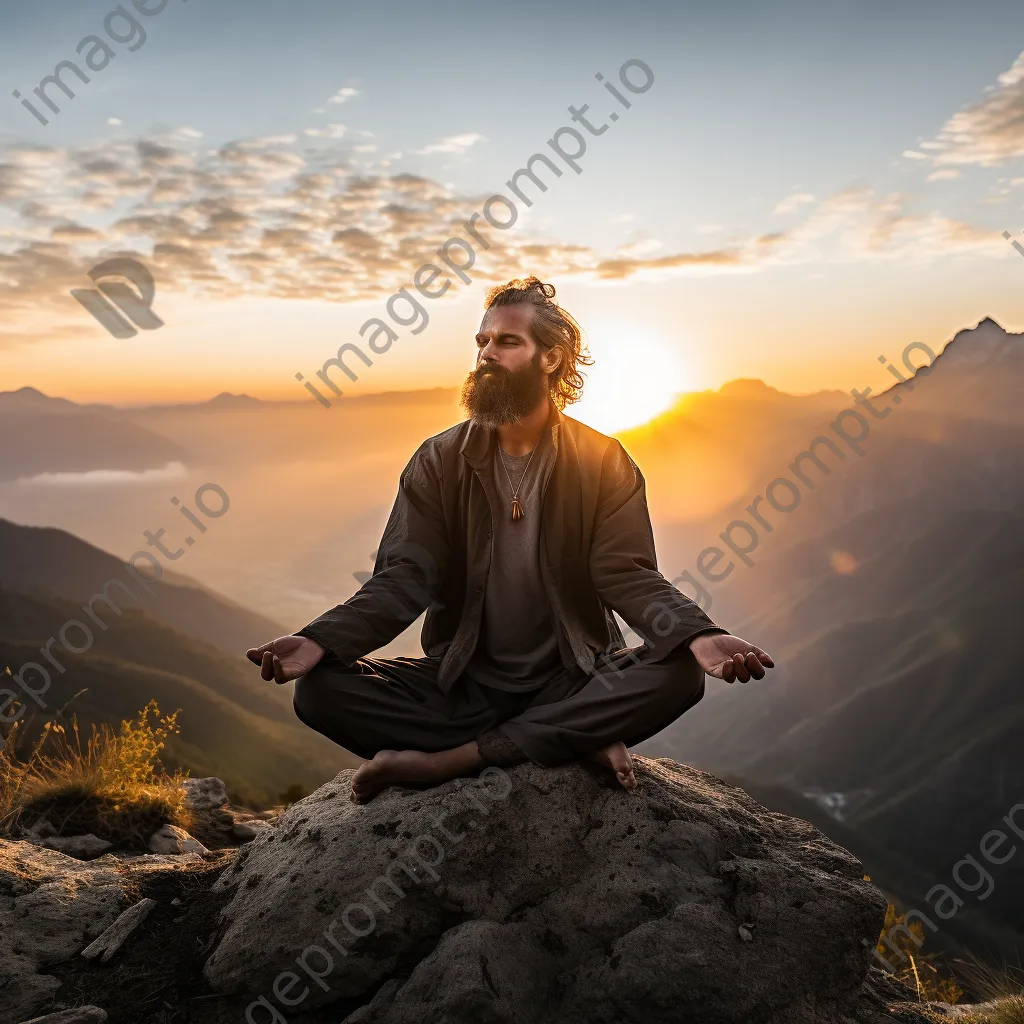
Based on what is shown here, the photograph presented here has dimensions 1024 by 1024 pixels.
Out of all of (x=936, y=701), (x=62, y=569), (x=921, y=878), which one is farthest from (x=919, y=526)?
(x=62, y=569)

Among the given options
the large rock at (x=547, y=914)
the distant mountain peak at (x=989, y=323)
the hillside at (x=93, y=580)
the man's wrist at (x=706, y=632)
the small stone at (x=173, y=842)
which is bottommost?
the hillside at (x=93, y=580)

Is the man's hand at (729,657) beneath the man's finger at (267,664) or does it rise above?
Result: above

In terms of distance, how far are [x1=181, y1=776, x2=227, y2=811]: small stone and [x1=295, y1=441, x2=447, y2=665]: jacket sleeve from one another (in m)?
4.00

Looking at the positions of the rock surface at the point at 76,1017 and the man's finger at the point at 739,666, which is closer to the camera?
the rock surface at the point at 76,1017

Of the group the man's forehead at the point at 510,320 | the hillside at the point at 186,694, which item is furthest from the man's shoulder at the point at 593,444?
the hillside at the point at 186,694

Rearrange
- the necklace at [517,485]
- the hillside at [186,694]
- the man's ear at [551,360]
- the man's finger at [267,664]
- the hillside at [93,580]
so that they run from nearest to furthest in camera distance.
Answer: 1. the man's finger at [267,664]
2. the necklace at [517,485]
3. the man's ear at [551,360]
4. the hillside at [186,694]
5. the hillside at [93,580]

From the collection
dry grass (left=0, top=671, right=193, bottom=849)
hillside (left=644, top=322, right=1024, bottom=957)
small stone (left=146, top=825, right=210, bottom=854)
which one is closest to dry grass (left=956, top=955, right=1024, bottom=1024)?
small stone (left=146, top=825, right=210, bottom=854)

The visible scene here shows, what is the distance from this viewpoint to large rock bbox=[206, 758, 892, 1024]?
373 centimetres

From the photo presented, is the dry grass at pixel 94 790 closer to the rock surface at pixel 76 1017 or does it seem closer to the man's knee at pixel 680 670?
the rock surface at pixel 76 1017

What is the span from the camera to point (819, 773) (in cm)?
10825

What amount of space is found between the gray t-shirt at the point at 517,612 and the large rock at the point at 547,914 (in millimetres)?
582

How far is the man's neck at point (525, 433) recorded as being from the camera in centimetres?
515

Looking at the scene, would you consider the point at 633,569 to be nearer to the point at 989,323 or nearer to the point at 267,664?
the point at 267,664

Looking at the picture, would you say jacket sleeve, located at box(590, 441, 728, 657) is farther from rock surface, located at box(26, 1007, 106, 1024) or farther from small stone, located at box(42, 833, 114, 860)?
small stone, located at box(42, 833, 114, 860)
